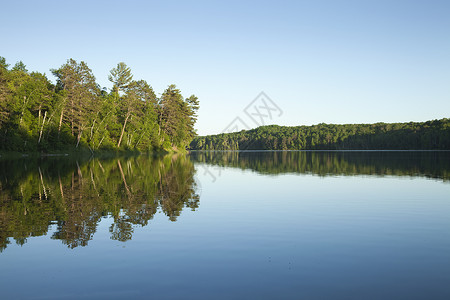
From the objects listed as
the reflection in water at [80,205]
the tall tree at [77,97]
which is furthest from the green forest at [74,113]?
the reflection in water at [80,205]

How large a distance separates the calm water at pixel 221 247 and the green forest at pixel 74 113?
163 feet

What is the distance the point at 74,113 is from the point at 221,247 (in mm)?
69046

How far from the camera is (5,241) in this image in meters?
10.9

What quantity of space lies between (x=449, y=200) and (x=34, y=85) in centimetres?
6811

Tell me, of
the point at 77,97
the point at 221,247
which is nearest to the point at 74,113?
the point at 77,97

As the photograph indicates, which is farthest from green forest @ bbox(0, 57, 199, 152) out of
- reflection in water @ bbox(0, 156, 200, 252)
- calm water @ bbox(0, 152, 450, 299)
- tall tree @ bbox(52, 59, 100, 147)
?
calm water @ bbox(0, 152, 450, 299)

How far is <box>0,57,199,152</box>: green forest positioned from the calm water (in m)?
49.6

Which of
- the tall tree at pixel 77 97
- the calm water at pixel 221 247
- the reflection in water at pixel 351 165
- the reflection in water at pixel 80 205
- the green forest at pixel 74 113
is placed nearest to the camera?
the calm water at pixel 221 247

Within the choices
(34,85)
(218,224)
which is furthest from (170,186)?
(34,85)

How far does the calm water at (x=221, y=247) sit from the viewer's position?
753 cm

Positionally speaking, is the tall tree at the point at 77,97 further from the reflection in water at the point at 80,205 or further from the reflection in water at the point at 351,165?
the reflection in water at the point at 80,205

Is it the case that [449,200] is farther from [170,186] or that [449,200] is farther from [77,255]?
[77,255]

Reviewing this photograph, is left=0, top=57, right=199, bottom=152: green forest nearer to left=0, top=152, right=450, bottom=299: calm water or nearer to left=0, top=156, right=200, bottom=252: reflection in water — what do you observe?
left=0, top=156, right=200, bottom=252: reflection in water

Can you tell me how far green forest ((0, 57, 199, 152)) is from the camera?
62.9 metres
